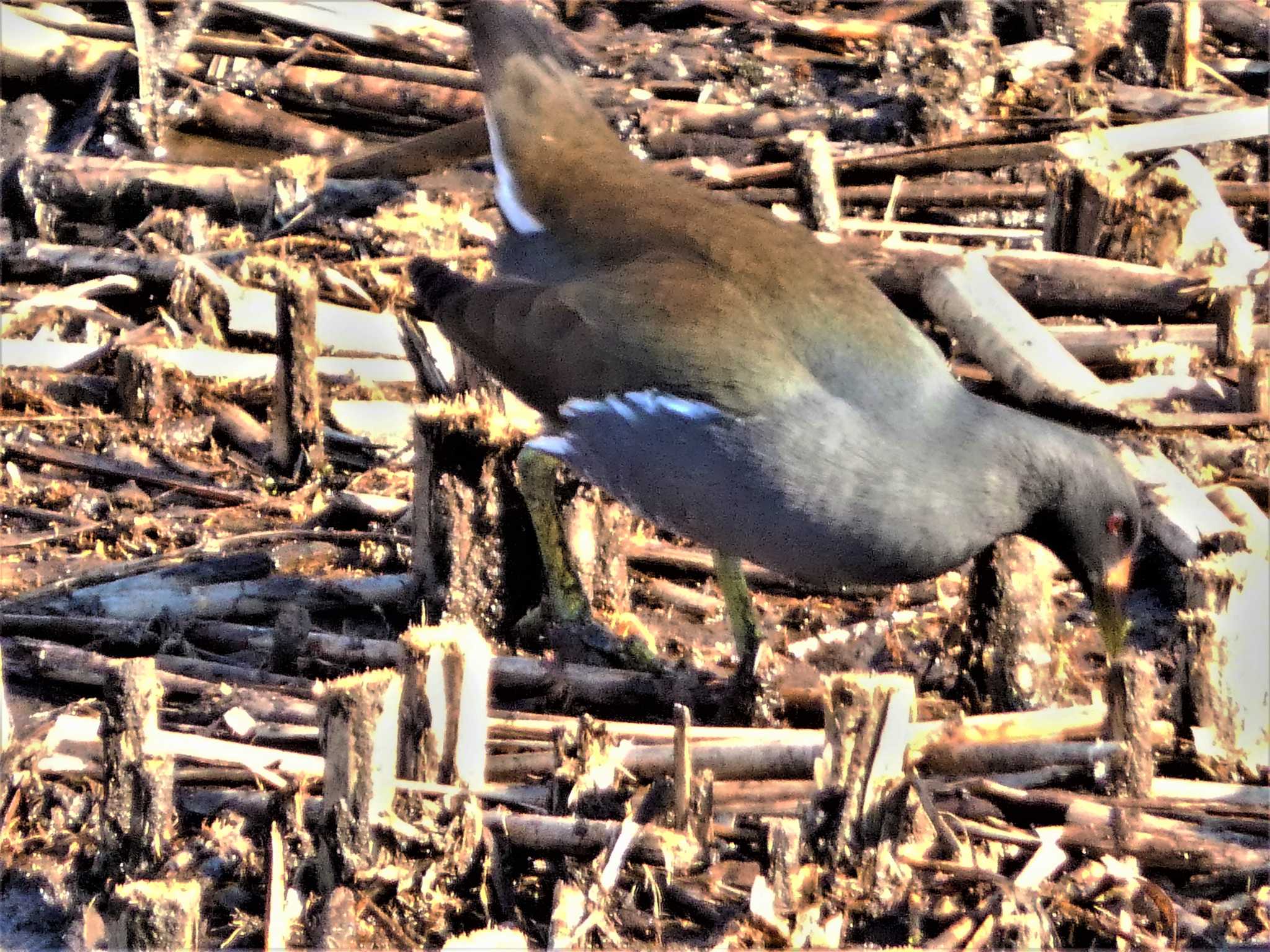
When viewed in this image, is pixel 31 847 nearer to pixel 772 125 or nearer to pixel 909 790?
pixel 909 790

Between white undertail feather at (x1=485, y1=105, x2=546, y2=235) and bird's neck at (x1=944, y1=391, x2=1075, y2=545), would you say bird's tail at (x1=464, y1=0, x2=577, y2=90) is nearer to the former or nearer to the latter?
white undertail feather at (x1=485, y1=105, x2=546, y2=235)

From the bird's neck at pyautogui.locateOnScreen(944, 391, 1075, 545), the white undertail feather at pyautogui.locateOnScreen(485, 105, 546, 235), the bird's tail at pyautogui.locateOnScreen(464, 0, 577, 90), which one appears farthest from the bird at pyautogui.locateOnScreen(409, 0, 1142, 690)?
the bird's tail at pyautogui.locateOnScreen(464, 0, 577, 90)

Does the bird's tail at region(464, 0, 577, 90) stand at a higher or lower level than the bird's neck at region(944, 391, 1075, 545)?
higher

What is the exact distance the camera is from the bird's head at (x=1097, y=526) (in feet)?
12.3

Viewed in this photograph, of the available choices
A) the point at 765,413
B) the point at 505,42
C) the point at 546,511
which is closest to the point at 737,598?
the point at 546,511

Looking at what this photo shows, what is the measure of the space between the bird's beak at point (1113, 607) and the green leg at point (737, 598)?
0.86 metres

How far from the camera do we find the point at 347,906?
2918 millimetres

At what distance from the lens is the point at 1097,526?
3779 millimetres

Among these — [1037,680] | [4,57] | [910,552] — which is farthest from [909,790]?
[4,57]

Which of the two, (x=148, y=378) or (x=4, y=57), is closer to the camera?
(x=148, y=378)

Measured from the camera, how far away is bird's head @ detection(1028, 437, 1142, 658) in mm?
3736

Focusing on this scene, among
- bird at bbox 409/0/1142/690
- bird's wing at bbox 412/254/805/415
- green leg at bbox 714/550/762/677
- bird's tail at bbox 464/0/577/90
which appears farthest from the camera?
bird's tail at bbox 464/0/577/90

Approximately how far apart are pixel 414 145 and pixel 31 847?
409cm

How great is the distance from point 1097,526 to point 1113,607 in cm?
26
